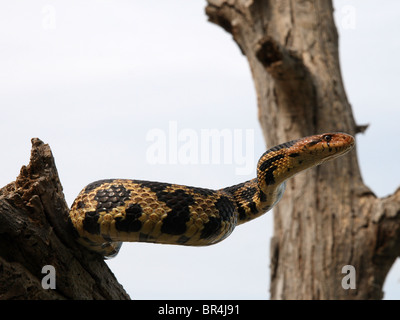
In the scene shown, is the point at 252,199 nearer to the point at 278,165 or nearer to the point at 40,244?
the point at 278,165

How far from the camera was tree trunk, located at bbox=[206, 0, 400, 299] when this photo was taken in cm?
757

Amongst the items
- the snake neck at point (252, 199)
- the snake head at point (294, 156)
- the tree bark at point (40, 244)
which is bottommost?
the tree bark at point (40, 244)

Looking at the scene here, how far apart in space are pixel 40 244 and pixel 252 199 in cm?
155

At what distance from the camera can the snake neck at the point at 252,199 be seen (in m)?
4.04

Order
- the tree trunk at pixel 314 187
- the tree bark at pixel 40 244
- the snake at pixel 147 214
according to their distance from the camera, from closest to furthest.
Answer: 1. the tree bark at pixel 40 244
2. the snake at pixel 147 214
3. the tree trunk at pixel 314 187

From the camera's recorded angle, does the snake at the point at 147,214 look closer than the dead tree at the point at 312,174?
Yes

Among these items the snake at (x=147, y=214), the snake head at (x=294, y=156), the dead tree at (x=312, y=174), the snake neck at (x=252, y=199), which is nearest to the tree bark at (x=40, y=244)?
the snake at (x=147, y=214)

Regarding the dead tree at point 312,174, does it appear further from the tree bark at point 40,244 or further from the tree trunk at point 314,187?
the tree bark at point 40,244

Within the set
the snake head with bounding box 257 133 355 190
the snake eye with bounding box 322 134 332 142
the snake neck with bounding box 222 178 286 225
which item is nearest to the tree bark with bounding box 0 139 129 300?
the snake neck with bounding box 222 178 286 225

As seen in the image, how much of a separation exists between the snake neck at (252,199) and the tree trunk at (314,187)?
3.23m

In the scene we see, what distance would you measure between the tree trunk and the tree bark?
4192 mm

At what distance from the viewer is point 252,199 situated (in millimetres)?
4059
